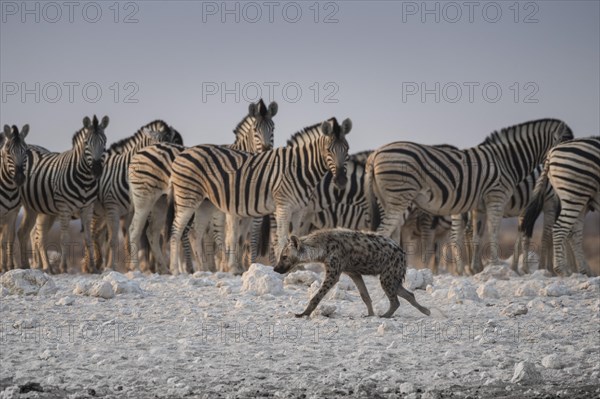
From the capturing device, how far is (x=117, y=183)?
17250 millimetres

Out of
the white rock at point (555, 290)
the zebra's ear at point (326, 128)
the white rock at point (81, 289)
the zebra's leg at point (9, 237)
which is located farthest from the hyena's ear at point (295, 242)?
the zebra's leg at point (9, 237)

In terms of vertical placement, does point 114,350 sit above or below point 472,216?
below

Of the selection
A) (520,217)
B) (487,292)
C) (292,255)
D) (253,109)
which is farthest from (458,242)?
Result: (292,255)

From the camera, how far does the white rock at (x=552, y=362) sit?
7461 millimetres

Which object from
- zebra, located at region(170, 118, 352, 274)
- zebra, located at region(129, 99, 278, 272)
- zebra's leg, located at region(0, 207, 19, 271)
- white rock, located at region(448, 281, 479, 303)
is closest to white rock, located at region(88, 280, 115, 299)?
white rock, located at region(448, 281, 479, 303)

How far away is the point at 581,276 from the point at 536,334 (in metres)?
5.42

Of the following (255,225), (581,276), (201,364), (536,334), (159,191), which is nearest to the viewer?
(201,364)

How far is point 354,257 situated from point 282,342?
144 cm

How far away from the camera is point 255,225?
54.9 ft

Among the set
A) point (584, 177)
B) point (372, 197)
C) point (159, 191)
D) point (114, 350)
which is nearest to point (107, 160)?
point (159, 191)

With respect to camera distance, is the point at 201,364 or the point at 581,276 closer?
the point at 201,364

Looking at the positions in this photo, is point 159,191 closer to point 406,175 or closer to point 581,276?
point 406,175

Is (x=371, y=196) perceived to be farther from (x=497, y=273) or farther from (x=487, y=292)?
(x=487, y=292)

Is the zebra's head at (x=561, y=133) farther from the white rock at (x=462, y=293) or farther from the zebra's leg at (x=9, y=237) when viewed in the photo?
the zebra's leg at (x=9, y=237)
